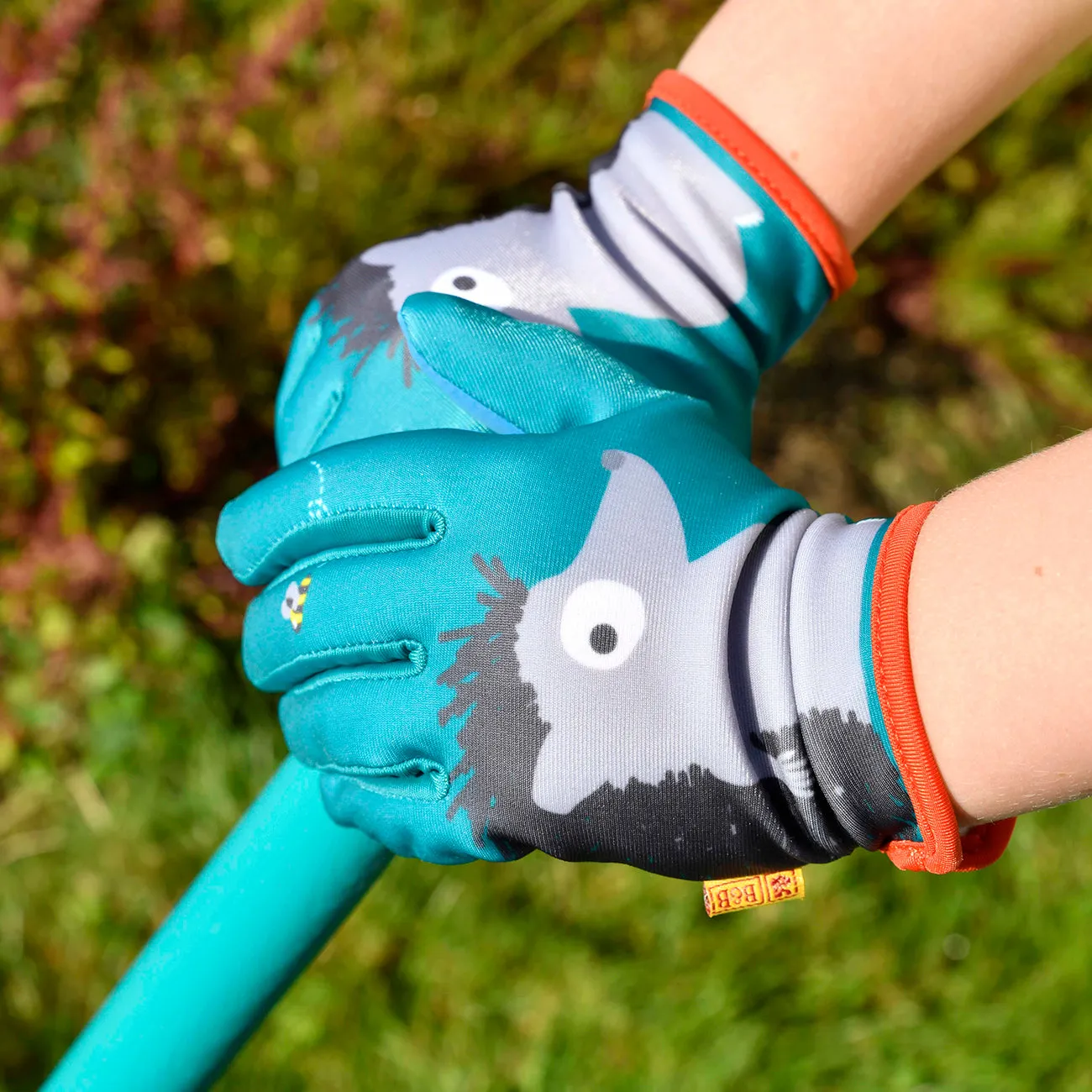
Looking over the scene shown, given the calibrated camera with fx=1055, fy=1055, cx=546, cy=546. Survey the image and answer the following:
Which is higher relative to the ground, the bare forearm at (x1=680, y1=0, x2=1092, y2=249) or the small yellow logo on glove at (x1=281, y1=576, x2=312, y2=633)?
the bare forearm at (x1=680, y1=0, x2=1092, y2=249)

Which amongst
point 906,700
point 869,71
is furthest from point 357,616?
point 869,71

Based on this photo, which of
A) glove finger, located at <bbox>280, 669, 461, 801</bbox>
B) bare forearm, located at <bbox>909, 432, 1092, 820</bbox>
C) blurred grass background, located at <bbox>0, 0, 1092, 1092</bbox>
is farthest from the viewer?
blurred grass background, located at <bbox>0, 0, 1092, 1092</bbox>

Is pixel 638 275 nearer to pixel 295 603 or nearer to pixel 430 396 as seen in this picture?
pixel 430 396

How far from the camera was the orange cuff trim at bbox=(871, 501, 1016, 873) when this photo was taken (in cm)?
74

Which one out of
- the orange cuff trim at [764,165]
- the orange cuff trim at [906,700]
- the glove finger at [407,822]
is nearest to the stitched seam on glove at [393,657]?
the glove finger at [407,822]

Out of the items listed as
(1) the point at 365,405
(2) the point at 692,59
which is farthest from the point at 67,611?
(2) the point at 692,59

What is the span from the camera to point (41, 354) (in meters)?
1.67

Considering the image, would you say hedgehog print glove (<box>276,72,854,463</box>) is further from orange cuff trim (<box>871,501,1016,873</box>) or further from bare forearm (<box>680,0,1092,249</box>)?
orange cuff trim (<box>871,501,1016,873</box>)

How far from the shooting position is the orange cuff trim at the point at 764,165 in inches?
40.6

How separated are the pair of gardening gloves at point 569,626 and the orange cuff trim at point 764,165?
0.28 meters

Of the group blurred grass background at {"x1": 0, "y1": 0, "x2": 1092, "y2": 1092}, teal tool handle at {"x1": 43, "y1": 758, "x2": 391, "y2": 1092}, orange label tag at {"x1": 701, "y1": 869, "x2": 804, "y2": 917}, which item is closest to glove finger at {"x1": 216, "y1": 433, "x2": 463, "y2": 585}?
teal tool handle at {"x1": 43, "y1": 758, "x2": 391, "y2": 1092}

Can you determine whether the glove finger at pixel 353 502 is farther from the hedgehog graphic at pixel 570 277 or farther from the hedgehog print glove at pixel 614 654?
the hedgehog graphic at pixel 570 277

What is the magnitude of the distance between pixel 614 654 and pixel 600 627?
0.02 m

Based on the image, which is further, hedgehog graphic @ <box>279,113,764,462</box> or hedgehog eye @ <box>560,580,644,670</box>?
hedgehog graphic @ <box>279,113,764,462</box>
